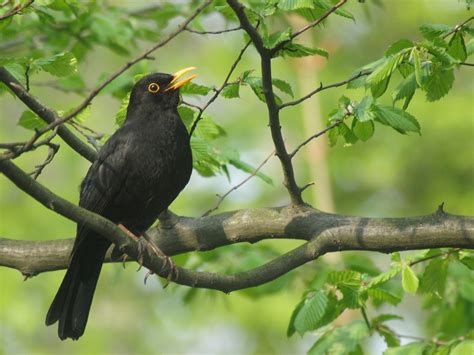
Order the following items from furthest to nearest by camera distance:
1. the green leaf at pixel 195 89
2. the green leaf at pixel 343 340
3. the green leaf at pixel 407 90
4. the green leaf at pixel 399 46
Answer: the green leaf at pixel 195 89, the green leaf at pixel 343 340, the green leaf at pixel 407 90, the green leaf at pixel 399 46

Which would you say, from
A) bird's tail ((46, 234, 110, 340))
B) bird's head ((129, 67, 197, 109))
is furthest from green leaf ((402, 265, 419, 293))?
bird's head ((129, 67, 197, 109))

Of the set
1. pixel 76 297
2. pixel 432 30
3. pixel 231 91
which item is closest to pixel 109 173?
pixel 76 297


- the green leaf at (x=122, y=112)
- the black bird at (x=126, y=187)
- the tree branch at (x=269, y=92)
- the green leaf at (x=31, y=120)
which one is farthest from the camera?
the green leaf at (x=122, y=112)

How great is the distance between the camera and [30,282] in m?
12.2

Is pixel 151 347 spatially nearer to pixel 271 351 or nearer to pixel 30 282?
pixel 271 351

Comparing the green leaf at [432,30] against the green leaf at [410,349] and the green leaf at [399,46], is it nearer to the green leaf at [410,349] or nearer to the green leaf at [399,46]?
the green leaf at [399,46]

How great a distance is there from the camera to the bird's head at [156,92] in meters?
6.12

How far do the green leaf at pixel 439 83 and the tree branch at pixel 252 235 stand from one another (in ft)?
2.14

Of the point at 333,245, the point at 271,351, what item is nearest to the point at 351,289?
the point at 333,245

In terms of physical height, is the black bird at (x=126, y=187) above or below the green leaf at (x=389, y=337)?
above

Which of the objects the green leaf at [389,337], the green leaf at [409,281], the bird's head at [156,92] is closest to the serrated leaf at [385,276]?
the green leaf at [409,281]

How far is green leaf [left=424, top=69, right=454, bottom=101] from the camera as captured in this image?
4.45 m

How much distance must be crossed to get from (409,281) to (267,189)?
960cm

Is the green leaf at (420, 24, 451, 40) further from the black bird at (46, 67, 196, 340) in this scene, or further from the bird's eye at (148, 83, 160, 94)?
the bird's eye at (148, 83, 160, 94)
